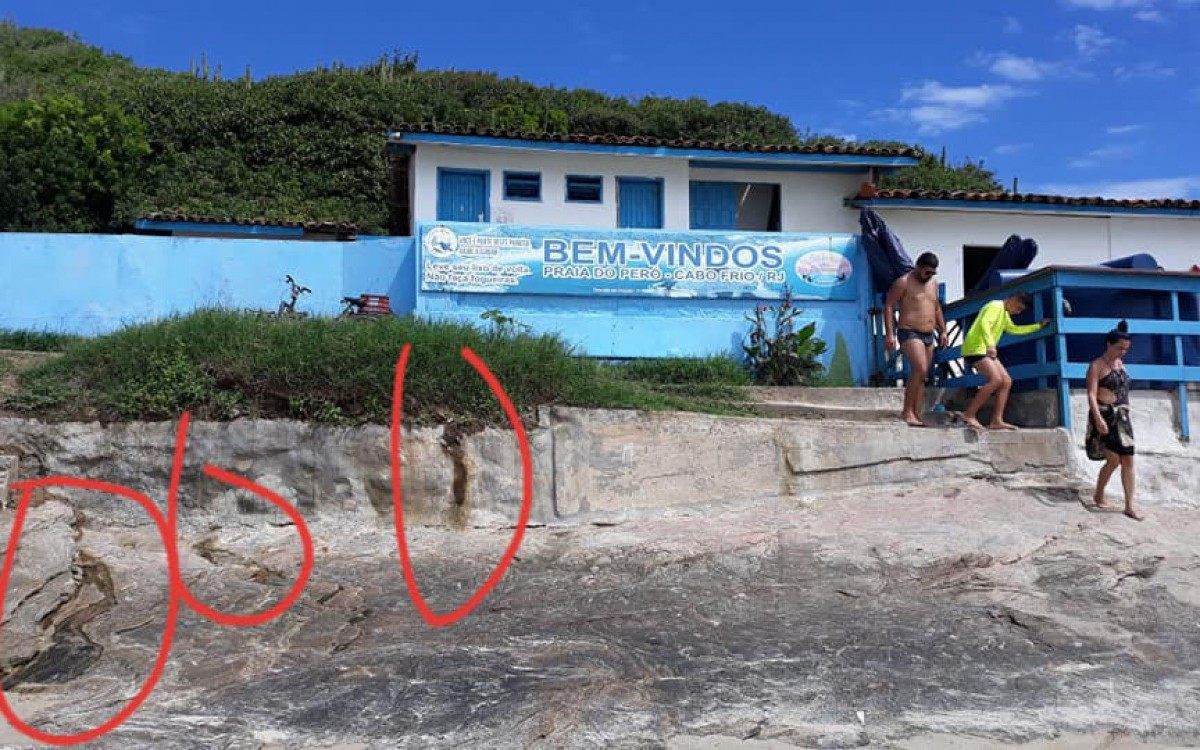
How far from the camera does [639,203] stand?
50.9 feet

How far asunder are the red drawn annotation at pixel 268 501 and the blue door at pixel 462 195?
668 centimetres

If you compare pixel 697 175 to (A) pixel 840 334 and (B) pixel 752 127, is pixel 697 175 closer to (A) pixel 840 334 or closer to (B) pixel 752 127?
(A) pixel 840 334

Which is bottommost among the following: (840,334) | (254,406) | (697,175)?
(254,406)

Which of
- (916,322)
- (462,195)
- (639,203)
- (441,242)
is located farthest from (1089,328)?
(462,195)

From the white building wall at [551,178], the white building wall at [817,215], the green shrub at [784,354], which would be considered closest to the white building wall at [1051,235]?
the white building wall at [817,215]

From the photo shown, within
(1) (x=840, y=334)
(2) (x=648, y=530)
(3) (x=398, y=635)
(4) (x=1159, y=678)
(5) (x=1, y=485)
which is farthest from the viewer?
(1) (x=840, y=334)

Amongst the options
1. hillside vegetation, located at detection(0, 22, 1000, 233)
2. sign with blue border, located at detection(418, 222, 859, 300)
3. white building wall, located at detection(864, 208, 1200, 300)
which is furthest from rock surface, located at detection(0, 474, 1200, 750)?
hillside vegetation, located at detection(0, 22, 1000, 233)

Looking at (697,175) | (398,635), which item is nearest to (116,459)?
(398,635)

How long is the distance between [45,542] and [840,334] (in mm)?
9442

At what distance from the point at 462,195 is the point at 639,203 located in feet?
8.86

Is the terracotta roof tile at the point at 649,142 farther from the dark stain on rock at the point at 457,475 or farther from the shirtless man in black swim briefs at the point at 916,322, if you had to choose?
the dark stain on rock at the point at 457,475

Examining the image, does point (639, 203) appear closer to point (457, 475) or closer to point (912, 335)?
point (912, 335)

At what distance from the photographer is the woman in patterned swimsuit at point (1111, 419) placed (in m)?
8.05

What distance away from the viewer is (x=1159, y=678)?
562 cm
